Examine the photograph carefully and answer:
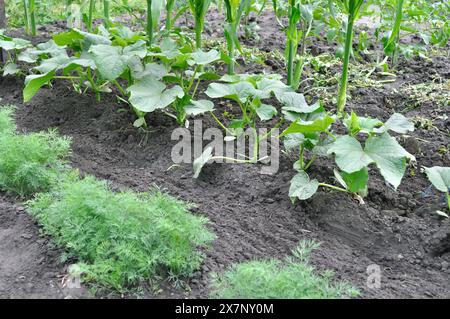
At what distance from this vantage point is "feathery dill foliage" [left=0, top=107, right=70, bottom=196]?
3.10m

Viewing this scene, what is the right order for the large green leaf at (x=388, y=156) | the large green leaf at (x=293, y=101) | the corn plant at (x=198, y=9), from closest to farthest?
the large green leaf at (x=388, y=156)
the large green leaf at (x=293, y=101)
the corn plant at (x=198, y=9)

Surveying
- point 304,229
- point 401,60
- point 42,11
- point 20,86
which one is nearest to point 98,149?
point 20,86

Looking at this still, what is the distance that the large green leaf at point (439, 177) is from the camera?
9.26ft

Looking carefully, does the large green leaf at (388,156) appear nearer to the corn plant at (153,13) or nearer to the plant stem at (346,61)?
the plant stem at (346,61)

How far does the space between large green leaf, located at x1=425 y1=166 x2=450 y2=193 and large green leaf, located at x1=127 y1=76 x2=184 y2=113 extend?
137 centimetres

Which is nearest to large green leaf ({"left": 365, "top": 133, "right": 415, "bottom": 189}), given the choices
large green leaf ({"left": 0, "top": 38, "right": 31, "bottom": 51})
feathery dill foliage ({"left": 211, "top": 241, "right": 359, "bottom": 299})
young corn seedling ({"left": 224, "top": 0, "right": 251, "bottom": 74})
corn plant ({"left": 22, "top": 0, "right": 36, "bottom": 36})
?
feathery dill foliage ({"left": 211, "top": 241, "right": 359, "bottom": 299})

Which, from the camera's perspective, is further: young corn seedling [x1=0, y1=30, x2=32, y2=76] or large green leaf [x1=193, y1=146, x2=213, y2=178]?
young corn seedling [x1=0, y1=30, x2=32, y2=76]

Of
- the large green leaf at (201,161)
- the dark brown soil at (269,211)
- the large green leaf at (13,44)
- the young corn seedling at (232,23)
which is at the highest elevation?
the young corn seedling at (232,23)

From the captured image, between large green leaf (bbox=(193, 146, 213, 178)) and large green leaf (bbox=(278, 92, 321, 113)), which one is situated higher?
large green leaf (bbox=(278, 92, 321, 113))

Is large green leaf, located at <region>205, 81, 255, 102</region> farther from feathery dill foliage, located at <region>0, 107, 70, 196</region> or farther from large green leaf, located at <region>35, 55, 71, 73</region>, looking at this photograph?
large green leaf, located at <region>35, 55, 71, 73</region>

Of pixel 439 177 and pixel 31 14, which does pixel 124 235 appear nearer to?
pixel 439 177

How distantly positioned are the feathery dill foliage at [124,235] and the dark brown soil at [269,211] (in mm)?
100

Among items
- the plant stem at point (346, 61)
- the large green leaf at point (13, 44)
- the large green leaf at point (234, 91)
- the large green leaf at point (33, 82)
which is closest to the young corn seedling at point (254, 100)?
the large green leaf at point (234, 91)
